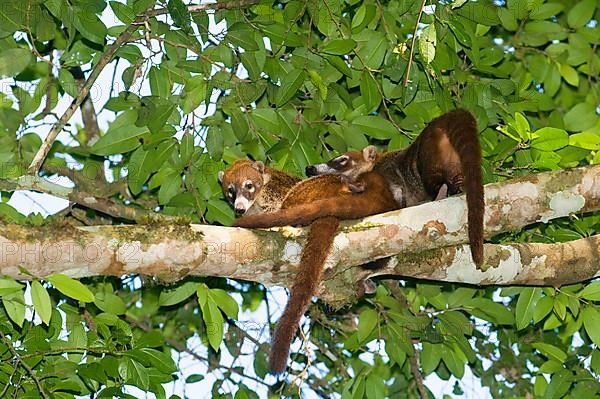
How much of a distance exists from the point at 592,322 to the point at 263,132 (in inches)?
95.8

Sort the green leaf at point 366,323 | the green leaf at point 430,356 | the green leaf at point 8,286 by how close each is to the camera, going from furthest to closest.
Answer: the green leaf at point 430,356
the green leaf at point 366,323
the green leaf at point 8,286

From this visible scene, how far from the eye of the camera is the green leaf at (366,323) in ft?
20.2

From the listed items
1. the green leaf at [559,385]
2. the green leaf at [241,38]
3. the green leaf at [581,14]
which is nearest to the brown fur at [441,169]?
the green leaf at [241,38]

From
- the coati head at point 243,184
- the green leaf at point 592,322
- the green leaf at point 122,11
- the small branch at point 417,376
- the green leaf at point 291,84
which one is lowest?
the small branch at point 417,376

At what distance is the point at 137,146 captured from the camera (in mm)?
5969

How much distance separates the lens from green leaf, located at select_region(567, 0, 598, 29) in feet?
26.0

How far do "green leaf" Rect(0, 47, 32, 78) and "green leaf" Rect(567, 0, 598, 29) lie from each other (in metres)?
4.62

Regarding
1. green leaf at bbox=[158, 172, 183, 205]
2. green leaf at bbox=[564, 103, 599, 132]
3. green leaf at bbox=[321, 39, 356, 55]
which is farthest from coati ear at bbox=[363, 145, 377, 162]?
green leaf at bbox=[564, 103, 599, 132]

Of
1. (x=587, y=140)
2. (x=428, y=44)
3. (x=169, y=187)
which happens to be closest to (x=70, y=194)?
(x=169, y=187)

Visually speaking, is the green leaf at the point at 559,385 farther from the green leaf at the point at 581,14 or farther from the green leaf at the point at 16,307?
the green leaf at the point at 16,307

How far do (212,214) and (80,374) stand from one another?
151 centimetres

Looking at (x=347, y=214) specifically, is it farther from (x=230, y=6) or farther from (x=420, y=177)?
(x=230, y=6)

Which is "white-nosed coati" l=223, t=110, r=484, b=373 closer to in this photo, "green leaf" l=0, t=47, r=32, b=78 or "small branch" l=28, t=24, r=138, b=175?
"small branch" l=28, t=24, r=138, b=175

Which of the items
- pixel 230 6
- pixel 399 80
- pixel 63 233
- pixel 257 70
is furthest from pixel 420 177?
pixel 63 233
